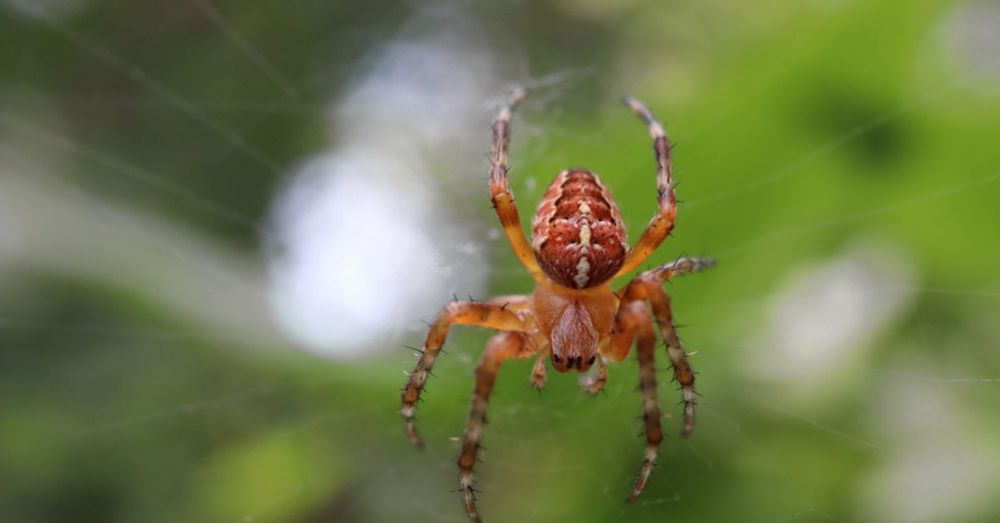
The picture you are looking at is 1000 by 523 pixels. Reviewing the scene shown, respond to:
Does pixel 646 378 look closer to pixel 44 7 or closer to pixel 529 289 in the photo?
pixel 529 289

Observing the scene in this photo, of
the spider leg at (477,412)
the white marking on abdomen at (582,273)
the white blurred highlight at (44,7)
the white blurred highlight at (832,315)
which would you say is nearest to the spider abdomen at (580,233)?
the white marking on abdomen at (582,273)

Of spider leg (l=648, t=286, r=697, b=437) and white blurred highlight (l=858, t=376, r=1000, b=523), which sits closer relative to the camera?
white blurred highlight (l=858, t=376, r=1000, b=523)

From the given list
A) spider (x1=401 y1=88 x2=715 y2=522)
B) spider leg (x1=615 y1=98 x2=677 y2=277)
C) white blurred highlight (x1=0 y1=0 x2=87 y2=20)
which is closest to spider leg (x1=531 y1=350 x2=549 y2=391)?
spider (x1=401 y1=88 x2=715 y2=522)

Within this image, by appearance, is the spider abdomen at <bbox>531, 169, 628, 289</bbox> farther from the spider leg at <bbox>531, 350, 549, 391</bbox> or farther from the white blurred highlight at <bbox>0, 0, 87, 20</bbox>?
the white blurred highlight at <bbox>0, 0, 87, 20</bbox>

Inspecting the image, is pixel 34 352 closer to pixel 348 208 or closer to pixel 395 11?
pixel 348 208

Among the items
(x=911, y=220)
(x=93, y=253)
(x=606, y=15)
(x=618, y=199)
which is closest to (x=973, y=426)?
(x=911, y=220)

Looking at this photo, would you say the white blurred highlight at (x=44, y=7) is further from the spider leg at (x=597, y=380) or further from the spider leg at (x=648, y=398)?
the spider leg at (x=648, y=398)

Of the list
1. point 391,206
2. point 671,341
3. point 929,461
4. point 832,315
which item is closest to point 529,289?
point 671,341
